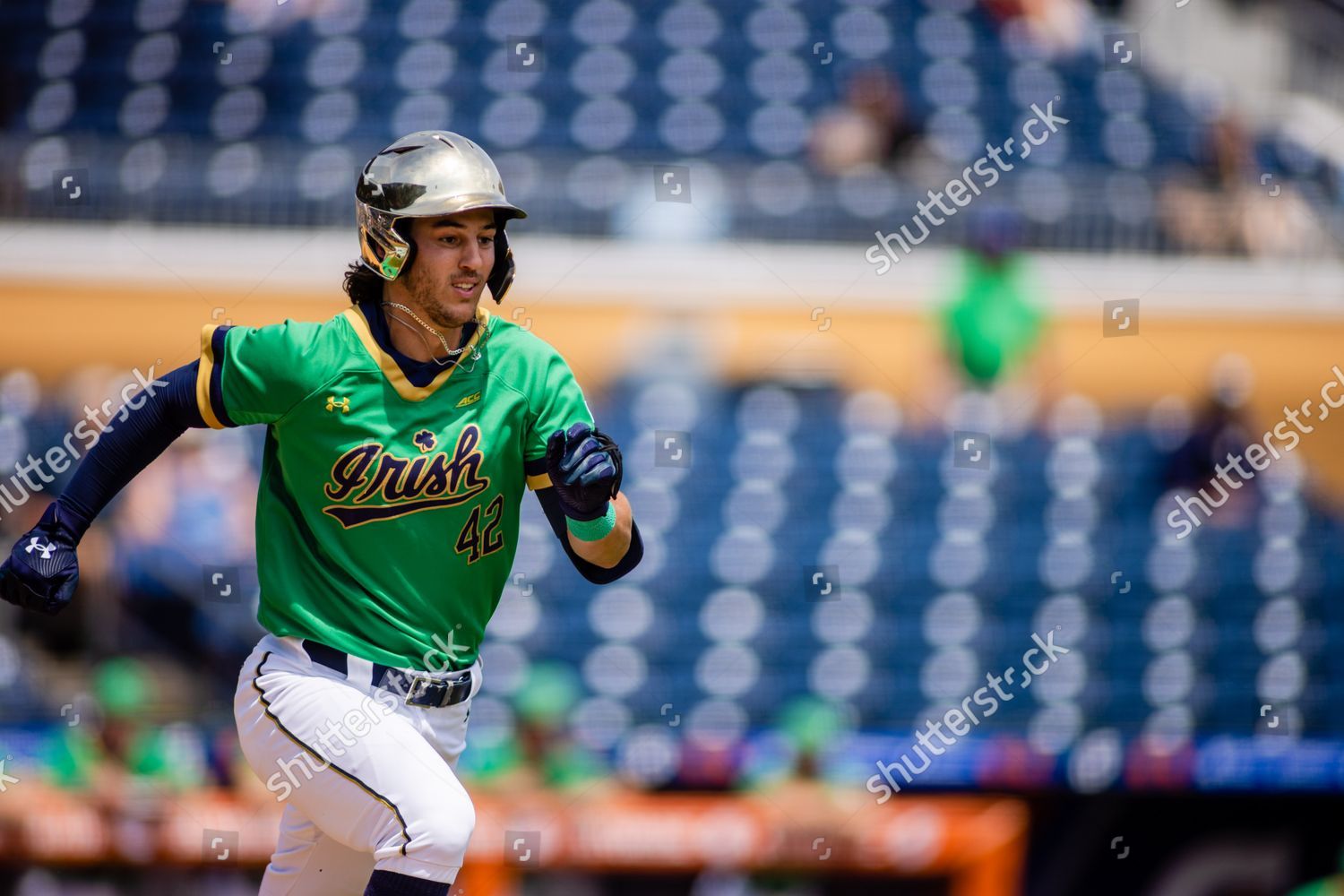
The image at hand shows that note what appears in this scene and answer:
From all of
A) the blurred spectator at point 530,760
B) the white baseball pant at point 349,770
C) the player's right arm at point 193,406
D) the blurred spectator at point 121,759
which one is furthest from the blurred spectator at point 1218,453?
the player's right arm at point 193,406

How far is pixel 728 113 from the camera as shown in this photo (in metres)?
8.22

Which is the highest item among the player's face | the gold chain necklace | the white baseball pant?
the player's face

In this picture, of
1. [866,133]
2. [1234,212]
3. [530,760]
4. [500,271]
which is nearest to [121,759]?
[530,760]

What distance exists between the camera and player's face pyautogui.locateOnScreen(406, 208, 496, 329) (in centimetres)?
274

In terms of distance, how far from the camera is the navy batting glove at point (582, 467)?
260 centimetres

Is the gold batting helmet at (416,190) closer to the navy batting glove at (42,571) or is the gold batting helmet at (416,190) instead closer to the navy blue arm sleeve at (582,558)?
the navy blue arm sleeve at (582,558)

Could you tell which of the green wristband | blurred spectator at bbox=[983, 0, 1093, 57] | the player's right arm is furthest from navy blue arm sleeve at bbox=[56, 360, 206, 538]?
blurred spectator at bbox=[983, 0, 1093, 57]

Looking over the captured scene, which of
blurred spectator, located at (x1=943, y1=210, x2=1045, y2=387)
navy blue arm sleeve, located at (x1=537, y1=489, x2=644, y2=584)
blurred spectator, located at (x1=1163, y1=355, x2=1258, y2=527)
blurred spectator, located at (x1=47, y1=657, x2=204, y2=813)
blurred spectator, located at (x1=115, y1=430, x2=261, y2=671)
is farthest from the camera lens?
blurred spectator, located at (x1=943, y1=210, x2=1045, y2=387)

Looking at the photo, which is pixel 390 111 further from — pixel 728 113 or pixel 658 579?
pixel 658 579

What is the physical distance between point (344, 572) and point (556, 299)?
15.0ft

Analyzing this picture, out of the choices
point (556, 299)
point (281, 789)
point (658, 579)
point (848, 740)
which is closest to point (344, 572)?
point (281, 789)

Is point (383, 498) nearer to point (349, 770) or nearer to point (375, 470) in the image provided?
point (375, 470)

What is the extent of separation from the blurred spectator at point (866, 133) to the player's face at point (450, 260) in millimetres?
5375

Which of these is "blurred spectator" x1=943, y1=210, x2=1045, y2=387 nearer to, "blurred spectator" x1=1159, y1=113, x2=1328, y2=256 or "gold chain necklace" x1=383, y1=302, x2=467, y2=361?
"blurred spectator" x1=1159, y1=113, x2=1328, y2=256
